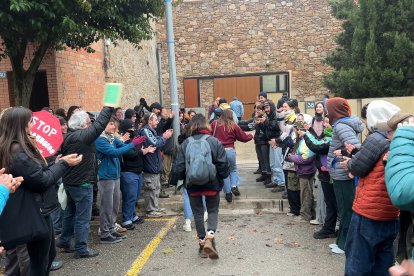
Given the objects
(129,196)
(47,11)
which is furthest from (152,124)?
(47,11)

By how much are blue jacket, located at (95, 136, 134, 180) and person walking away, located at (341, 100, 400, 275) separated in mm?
3281

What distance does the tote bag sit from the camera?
3.27 metres

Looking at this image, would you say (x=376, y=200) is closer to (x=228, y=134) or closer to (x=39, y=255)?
(x=39, y=255)

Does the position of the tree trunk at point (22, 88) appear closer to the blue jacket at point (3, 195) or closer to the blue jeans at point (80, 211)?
the blue jeans at point (80, 211)

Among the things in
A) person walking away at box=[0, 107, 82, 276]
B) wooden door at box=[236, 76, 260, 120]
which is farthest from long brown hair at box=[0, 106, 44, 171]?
wooden door at box=[236, 76, 260, 120]

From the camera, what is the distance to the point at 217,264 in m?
4.91

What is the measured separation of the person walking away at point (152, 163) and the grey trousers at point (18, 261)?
9.39 feet

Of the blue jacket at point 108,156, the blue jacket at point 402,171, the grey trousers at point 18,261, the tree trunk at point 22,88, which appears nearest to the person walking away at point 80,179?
the blue jacket at point 108,156

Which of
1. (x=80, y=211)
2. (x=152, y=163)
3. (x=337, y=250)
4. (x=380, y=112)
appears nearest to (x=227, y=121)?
(x=152, y=163)

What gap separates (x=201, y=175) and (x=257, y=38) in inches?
623

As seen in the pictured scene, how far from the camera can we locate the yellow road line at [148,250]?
4832 millimetres

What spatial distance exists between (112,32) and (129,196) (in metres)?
2.98

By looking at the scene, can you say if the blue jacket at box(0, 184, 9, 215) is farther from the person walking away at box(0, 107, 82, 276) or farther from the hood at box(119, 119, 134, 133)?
the hood at box(119, 119, 134, 133)

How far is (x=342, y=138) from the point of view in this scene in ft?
15.1
